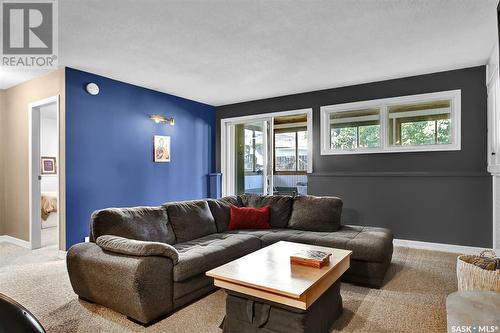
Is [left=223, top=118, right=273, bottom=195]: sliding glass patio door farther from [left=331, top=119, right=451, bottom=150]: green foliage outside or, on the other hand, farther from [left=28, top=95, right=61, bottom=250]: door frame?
[left=28, top=95, right=61, bottom=250]: door frame

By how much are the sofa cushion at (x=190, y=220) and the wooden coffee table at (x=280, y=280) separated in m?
1.08

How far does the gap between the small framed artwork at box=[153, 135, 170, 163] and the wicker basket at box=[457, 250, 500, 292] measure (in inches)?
175

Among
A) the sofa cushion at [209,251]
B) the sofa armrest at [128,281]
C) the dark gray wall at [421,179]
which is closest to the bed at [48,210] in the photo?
the sofa armrest at [128,281]

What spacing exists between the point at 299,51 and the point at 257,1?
3.81ft

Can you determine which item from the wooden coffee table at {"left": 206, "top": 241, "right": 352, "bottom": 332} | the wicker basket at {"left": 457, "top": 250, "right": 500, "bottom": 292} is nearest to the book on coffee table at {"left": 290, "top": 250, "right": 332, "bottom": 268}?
the wooden coffee table at {"left": 206, "top": 241, "right": 352, "bottom": 332}

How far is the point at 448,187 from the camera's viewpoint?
4.13 meters

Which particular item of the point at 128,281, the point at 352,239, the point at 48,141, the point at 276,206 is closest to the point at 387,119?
the point at 276,206

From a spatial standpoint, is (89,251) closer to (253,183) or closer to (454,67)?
(253,183)

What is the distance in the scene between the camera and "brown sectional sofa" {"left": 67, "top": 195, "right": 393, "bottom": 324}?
2.19 m

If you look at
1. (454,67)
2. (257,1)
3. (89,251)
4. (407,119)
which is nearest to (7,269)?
(89,251)

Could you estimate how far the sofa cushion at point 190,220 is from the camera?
126 inches

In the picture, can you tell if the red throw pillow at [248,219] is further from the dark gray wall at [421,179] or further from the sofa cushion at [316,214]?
the dark gray wall at [421,179]

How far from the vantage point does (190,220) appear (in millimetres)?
3338

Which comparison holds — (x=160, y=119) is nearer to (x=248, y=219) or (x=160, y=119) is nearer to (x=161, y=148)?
(x=161, y=148)
